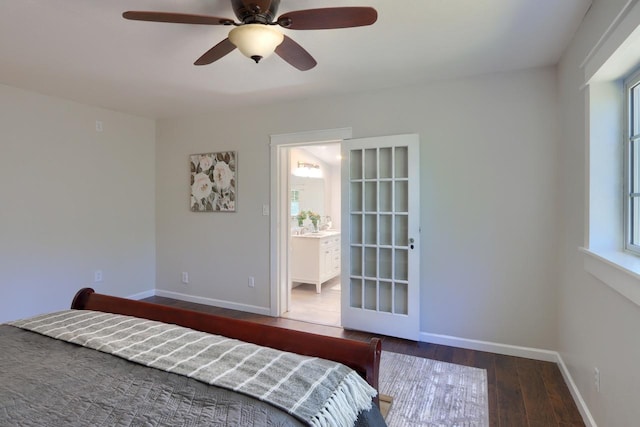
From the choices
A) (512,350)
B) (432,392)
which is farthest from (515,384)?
(432,392)

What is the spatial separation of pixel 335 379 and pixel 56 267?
144 inches

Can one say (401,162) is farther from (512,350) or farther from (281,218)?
(512,350)

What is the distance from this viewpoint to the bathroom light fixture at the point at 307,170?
5.80 metres

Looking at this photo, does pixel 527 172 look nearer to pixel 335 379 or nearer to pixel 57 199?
pixel 335 379

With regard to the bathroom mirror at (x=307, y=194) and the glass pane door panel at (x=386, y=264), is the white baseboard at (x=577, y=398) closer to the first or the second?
the glass pane door panel at (x=386, y=264)

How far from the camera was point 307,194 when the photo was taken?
6180 mm

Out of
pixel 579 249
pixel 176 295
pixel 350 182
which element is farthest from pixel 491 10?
pixel 176 295

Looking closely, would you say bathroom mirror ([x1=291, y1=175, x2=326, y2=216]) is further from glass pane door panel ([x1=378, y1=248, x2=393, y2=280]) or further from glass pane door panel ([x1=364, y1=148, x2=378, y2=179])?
glass pane door panel ([x1=378, y1=248, x2=393, y2=280])

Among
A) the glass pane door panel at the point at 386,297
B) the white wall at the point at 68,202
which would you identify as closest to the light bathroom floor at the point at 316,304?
the glass pane door panel at the point at 386,297

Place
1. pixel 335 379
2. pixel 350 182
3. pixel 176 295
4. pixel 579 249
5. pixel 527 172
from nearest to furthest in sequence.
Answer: pixel 335 379, pixel 579 249, pixel 527 172, pixel 350 182, pixel 176 295

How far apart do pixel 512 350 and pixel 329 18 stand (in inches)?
111

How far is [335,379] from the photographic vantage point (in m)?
1.20

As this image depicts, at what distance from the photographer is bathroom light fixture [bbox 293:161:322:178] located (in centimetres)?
580

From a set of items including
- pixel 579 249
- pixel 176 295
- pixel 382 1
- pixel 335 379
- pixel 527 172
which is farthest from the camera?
pixel 176 295
